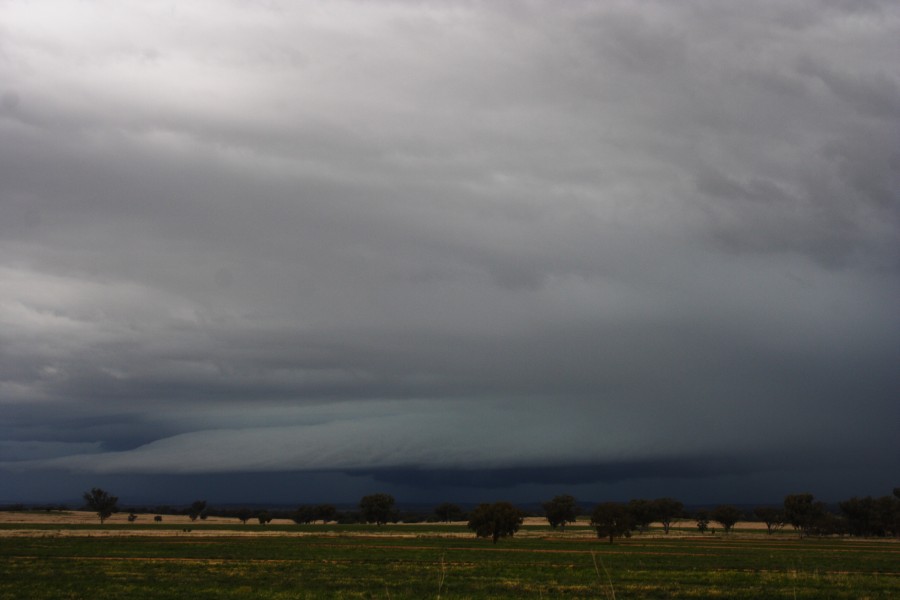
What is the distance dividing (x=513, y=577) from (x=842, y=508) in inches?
4843

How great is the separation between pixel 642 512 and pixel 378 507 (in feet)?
202

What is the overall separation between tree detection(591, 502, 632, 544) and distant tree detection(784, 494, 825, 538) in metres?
60.9

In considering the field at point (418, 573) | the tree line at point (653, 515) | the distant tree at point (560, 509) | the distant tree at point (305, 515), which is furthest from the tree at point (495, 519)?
the distant tree at point (305, 515)

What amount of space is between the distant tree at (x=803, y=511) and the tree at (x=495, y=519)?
65.6 m

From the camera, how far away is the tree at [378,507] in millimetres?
182375

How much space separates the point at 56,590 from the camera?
128 feet

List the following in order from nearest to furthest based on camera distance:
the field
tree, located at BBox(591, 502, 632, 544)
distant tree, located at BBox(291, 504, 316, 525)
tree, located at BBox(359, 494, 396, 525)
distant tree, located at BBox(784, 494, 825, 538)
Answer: the field < tree, located at BBox(591, 502, 632, 544) < distant tree, located at BBox(784, 494, 825, 538) < tree, located at BBox(359, 494, 396, 525) < distant tree, located at BBox(291, 504, 316, 525)

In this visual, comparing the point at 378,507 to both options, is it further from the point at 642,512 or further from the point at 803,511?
the point at 803,511

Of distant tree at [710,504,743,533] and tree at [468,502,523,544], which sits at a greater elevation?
tree at [468,502,523,544]

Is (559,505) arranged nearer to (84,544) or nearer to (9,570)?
(84,544)

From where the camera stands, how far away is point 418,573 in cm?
5009

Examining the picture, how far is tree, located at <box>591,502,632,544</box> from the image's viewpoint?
95188 mm

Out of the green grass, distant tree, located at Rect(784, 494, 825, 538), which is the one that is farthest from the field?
distant tree, located at Rect(784, 494, 825, 538)

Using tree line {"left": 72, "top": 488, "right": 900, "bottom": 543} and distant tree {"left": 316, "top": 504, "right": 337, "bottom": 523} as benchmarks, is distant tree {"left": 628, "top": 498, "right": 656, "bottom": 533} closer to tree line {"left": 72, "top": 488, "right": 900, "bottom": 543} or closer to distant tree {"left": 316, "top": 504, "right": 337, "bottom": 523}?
tree line {"left": 72, "top": 488, "right": 900, "bottom": 543}
